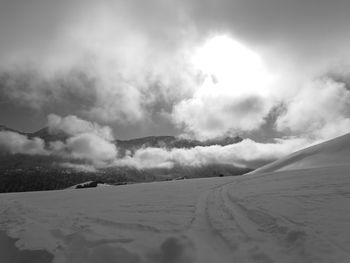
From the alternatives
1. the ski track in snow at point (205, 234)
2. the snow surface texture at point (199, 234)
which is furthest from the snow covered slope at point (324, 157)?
the ski track in snow at point (205, 234)

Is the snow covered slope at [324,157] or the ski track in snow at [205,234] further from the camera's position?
the snow covered slope at [324,157]

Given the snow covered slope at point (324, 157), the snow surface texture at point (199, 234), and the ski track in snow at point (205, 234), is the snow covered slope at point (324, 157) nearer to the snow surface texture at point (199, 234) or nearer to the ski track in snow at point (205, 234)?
the snow surface texture at point (199, 234)

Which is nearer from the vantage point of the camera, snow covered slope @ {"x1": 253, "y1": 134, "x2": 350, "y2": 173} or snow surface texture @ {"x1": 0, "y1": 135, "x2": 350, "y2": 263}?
snow surface texture @ {"x1": 0, "y1": 135, "x2": 350, "y2": 263}

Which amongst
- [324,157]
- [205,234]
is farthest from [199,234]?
[324,157]

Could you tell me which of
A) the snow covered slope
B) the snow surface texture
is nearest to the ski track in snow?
the snow surface texture

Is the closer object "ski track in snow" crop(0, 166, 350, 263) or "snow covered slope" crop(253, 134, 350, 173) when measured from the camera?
"ski track in snow" crop(0, 166, 350, 263)

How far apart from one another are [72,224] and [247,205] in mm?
7302

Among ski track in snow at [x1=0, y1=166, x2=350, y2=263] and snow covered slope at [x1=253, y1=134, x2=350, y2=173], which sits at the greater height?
snow covered slope at [x1=253, y1=134, x2=350, y2=173]

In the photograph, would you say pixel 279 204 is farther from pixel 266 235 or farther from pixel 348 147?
pixel 348 147

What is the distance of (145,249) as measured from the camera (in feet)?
24.3

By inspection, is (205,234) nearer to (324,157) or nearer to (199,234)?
(199,234)

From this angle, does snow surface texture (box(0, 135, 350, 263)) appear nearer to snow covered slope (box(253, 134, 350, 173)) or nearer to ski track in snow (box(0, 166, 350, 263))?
ski track in snow (box(0, 166, 350, 263))

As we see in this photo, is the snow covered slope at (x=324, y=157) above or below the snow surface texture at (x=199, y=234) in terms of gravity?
above

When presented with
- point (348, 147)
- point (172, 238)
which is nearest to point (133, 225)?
point (172, 238)
